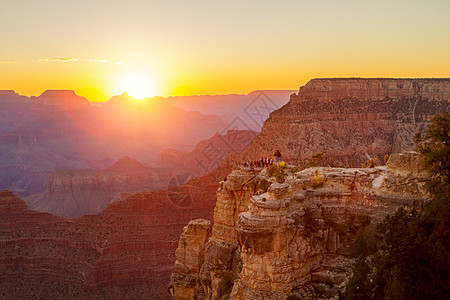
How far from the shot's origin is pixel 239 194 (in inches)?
957

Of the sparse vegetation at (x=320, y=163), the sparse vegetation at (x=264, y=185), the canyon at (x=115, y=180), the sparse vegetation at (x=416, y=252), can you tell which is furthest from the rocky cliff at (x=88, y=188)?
the sparse vegetation at (x=416, y=252)

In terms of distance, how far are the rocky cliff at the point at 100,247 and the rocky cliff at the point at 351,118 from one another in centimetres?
1314

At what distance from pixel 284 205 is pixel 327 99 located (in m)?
54.6

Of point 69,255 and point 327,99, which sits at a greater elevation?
point 327,99

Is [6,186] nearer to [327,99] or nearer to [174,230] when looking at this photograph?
[174,230]

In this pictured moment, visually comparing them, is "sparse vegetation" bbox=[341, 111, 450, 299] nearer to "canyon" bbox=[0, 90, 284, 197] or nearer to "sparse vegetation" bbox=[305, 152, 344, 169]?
"sparse vegetation" bbox=[305, 152, 344, 169]

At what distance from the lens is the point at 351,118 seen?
6481cm

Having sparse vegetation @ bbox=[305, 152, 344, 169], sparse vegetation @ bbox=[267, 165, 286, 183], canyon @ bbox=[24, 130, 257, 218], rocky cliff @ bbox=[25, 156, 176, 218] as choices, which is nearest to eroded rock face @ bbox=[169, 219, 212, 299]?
sparse vegetation @ bbox=[267, 165, 286, 183]

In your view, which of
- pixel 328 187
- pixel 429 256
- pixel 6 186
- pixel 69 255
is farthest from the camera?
pixel 6 186

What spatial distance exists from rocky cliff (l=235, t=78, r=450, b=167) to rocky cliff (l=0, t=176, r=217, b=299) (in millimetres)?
13143

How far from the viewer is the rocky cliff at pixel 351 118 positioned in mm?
59750

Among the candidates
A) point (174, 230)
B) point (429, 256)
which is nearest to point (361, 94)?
point (174, 230)

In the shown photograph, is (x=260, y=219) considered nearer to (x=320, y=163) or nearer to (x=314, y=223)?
(x=314, y=223)

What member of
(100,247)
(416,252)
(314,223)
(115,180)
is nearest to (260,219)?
(314,223)
